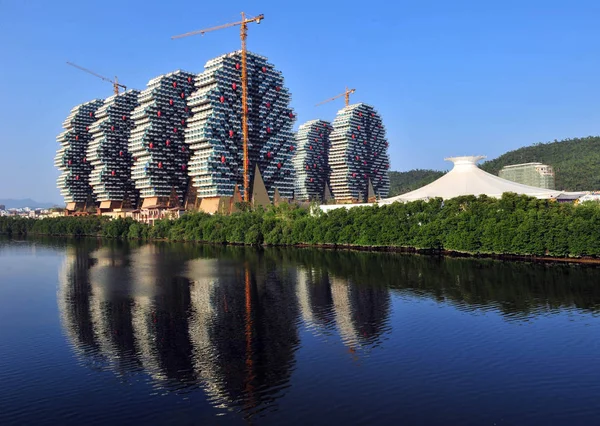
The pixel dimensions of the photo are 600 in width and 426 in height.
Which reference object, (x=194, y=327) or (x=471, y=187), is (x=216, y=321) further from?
(x=471, y=187)

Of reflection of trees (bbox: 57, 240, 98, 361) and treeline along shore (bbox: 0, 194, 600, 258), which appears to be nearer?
reflection of trees (bbox: 57, 240, 98, 361)

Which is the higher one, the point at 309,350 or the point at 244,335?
the point at 244,335

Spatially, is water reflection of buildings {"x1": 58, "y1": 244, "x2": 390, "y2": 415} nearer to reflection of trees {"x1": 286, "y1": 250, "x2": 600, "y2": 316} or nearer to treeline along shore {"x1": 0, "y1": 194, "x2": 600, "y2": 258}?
reflection of trees {"x1": 286, "y1": 250, "x2": 600, "y2": 316}

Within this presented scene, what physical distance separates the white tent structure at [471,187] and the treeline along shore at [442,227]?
12.3m

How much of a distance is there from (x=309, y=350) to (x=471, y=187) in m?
87.6

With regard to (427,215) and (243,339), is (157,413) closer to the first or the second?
(243,339)

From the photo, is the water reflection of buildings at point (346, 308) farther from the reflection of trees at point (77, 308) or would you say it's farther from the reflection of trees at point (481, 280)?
the reflection of trees at point (77, 308)

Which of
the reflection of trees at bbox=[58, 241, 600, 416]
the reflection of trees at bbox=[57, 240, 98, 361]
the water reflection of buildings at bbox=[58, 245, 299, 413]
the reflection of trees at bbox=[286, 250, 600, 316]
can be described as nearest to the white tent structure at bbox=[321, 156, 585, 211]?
the reflection of trees at bbox=[286, 250, 600, 316]

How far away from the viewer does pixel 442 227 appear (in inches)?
3654

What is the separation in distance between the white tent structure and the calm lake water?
41.5 meters

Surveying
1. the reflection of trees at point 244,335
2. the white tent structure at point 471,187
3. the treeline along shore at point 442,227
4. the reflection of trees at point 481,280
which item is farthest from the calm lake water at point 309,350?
the white tent structure at point 471,187

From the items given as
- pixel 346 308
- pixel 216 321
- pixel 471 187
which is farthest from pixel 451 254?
pixel 216 321

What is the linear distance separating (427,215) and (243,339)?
68370 mm

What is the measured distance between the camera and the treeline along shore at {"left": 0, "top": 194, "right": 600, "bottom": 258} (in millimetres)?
76438
